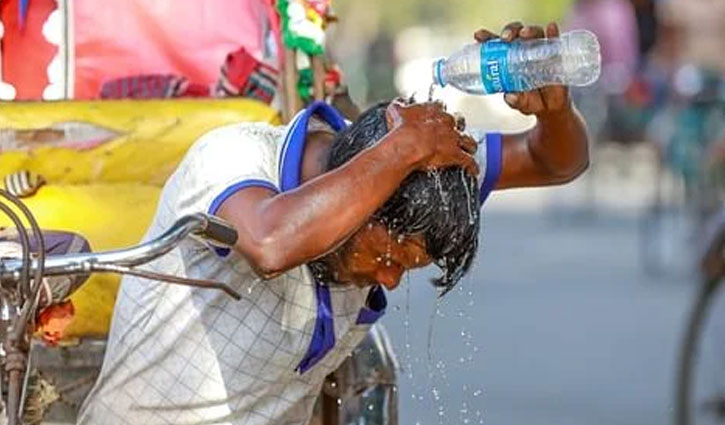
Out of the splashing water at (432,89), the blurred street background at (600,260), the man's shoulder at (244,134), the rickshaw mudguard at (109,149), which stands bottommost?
the blurred street background at (600,260)

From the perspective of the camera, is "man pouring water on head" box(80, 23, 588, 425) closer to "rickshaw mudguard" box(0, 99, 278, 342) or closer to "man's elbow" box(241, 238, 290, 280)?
"man's elbow" box(241, 238, 290, 280)

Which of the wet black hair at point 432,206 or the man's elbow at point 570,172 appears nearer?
the wet black hair at point 432,206

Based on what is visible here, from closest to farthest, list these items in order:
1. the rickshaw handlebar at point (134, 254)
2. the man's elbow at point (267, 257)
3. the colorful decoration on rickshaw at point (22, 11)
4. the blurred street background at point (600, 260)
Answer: the rickshaw handlebar at point (134, 254) → the man's elbow at point (267, 257) → the colorful decoration on rickshaw at point (22, 11) → the blurred street background at point (600, 260)

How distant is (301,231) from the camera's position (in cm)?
340

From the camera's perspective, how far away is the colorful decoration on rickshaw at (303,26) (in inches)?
177

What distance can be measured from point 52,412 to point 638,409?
4890 mm

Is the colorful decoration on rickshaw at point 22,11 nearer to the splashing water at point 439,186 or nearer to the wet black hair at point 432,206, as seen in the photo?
the wet black hair at point 432,206

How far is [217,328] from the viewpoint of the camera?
372cm

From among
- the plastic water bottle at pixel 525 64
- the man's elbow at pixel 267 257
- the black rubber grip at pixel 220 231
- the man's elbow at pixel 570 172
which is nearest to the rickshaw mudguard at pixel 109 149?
the man's elbow at pixel 570 172

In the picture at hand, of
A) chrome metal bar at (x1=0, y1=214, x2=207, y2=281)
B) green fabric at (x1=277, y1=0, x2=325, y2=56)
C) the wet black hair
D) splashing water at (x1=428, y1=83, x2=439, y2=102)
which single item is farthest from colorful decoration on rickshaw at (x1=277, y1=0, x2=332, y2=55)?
chrome metal bar at (x1=0, y1=214, x2=207, y2=281)

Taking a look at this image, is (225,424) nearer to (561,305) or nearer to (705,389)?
(705,389)

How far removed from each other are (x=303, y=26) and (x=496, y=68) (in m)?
0.92

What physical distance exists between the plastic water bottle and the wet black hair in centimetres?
17

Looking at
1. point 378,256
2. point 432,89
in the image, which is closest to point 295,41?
point 432,89
